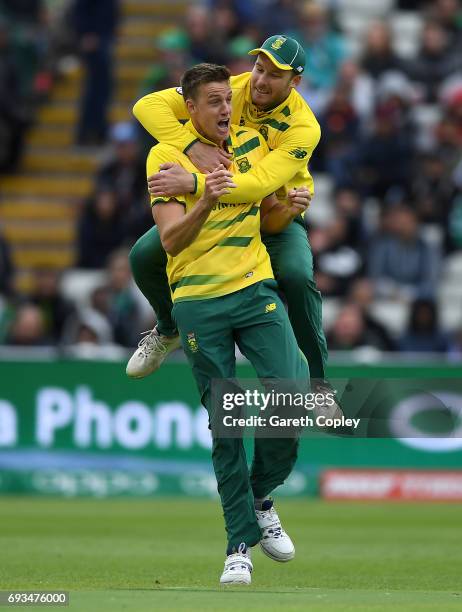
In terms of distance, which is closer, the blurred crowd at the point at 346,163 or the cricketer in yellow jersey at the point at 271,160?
the cricketer in yellow jersey at the point at 271,160

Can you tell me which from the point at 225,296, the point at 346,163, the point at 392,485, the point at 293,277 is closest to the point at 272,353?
the point at 225,296

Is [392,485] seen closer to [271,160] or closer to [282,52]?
[271,160]

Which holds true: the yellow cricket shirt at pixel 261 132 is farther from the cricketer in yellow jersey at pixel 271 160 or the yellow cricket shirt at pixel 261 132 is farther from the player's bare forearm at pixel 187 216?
the player's bare forearm at pixel 187 216

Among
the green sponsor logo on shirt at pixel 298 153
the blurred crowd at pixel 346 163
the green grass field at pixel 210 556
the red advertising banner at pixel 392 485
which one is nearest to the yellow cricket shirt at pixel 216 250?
the green sponsor logo on shirt at pixel 298 153

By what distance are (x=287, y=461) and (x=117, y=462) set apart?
7.25 meters

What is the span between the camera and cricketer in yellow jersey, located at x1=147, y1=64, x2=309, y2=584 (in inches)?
372

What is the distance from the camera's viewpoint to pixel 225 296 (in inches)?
377

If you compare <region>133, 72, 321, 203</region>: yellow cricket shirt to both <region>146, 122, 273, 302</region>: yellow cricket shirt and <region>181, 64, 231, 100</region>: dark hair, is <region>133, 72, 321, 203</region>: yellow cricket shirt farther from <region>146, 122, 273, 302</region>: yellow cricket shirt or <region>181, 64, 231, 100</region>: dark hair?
<region>181, 64, 231, 100</region>: dark hair

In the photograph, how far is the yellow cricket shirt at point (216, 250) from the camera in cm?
951

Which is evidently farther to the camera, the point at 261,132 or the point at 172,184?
the point at 261,132

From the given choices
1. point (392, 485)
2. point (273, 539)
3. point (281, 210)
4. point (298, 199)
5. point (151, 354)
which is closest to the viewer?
point (298, 199)

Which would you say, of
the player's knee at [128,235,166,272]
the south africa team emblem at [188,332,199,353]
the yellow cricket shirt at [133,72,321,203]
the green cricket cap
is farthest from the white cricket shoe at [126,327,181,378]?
the green cricket cap

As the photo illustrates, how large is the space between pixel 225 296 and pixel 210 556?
9.56ft

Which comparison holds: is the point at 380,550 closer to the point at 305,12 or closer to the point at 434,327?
the point at 434,327
